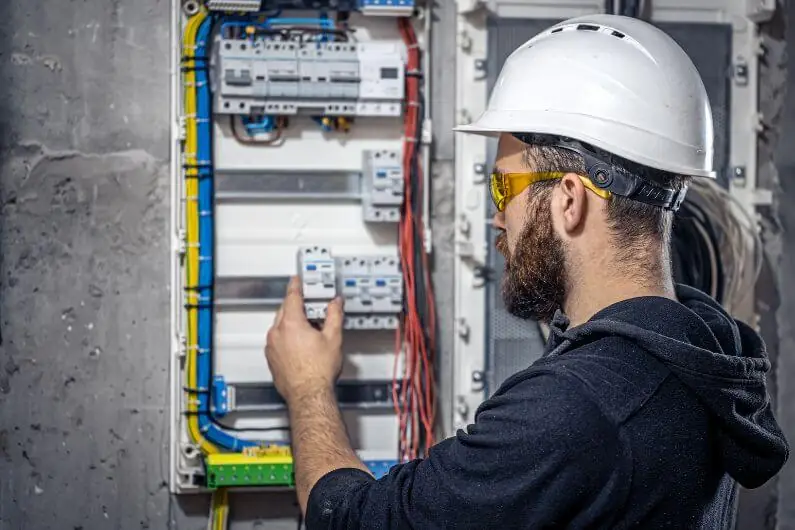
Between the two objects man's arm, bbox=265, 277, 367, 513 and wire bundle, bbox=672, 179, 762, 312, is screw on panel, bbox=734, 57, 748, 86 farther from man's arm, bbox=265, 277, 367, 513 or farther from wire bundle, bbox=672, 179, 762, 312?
man's arm, bbox=265, 277, 367, 513

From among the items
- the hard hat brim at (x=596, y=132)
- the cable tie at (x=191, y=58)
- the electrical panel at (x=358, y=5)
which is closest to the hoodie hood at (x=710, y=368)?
the hard hat brim at (x=596, y=132)

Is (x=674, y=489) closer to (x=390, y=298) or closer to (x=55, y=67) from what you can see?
(x=390, y=298)

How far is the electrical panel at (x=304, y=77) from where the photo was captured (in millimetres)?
2391

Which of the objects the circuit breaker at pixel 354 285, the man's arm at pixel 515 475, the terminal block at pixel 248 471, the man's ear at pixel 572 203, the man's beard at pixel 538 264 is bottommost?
the terminal block at pixel 248 471

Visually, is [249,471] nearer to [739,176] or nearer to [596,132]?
[596,132]

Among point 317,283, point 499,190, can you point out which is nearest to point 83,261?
point 317,283

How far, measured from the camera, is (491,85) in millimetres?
2584

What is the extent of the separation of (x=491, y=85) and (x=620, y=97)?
92 cm

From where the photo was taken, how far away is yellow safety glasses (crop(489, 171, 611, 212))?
168 cm

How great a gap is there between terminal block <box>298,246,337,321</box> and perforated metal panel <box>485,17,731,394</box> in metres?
0.44

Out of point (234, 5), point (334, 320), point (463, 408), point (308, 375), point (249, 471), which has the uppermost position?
point (234, 5)

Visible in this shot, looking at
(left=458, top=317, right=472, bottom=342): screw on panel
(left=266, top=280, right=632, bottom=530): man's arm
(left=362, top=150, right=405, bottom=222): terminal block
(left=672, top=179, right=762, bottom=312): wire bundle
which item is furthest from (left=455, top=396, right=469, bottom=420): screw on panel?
(left=266, top=280, right=632, bottom=530): man's arm

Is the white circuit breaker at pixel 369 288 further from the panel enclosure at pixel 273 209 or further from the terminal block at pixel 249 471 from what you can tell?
the terminal block at pixel 249 471

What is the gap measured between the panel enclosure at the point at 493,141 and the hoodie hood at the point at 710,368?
0.95 metres
